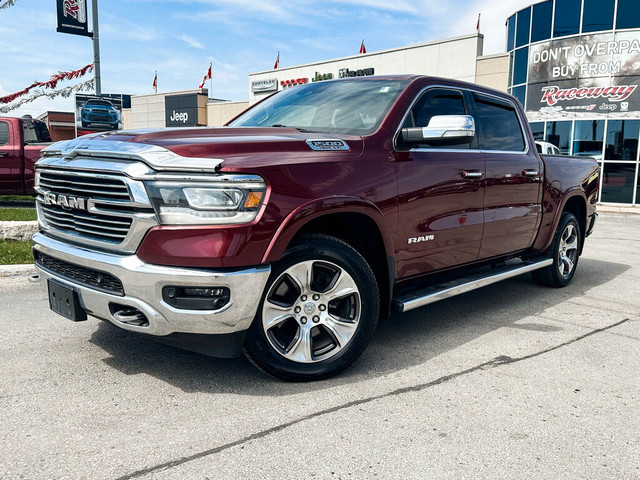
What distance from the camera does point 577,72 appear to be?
20.2 metres

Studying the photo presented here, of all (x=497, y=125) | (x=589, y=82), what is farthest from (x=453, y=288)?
(x=589, y=82)

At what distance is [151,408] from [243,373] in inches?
26.0

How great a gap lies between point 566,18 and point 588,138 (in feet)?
14.2

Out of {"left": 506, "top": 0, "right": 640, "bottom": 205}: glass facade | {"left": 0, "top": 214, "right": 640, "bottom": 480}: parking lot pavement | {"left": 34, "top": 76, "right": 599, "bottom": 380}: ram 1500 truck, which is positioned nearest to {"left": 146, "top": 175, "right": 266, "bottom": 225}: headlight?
{"left": 34, "top": 76, "right": 599, "bottom": 380}: ram 1500 truck

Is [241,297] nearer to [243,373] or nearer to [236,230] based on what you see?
[236,230]

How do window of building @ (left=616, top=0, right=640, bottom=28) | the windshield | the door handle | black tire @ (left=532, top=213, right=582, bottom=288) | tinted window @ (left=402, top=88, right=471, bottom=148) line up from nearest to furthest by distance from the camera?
the windshield → tinted window @ (left=402, top=88, right=471, bottom=148) → the door handle → black tire @ (left=532, top=213, right=582, bottom=288) → window of building @ (left=616, top=0, right=640, bottom=28)

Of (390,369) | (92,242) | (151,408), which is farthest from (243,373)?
(92,242)

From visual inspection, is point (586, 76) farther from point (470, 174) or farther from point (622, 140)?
point (470, 174)

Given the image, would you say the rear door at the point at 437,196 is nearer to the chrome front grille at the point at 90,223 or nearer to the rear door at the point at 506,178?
the rear door at the point at 506,178

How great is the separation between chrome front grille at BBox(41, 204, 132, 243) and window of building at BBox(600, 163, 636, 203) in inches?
797

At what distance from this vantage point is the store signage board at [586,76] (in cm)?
1911

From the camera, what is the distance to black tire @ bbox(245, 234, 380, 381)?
3.21 m

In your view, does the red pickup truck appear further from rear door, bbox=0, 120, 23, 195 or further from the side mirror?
the side mirror

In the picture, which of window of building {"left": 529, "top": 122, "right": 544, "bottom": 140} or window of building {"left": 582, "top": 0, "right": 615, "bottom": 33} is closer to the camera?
window of building {"left": 582, "top": 0, "right": 615, "bottom": 33}
